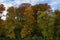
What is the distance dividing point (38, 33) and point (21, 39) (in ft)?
10.1

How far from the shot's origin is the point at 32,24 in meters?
37.2

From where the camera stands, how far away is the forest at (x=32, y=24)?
110ft

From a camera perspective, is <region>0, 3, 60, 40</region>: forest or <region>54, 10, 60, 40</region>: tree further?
<region>0, 3, 60, 40</region>: forest

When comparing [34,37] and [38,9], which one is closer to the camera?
[34,37]

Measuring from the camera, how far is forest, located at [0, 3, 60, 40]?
33.5 meters

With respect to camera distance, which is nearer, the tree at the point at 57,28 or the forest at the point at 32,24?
the tree at the point at 57,28

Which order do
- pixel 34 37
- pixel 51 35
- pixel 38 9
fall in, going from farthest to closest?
1. pixel 38 9
2. pixel 34 37
3. pixel 51 35

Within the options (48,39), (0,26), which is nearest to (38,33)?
(48,39)

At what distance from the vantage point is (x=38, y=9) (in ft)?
127

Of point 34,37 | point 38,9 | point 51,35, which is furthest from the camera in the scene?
point 38,9

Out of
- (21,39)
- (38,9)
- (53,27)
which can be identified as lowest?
(21,39)

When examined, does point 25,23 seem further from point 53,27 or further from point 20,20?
point 53,27

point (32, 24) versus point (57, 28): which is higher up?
point (32, 24)

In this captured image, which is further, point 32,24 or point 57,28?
point 32,24
